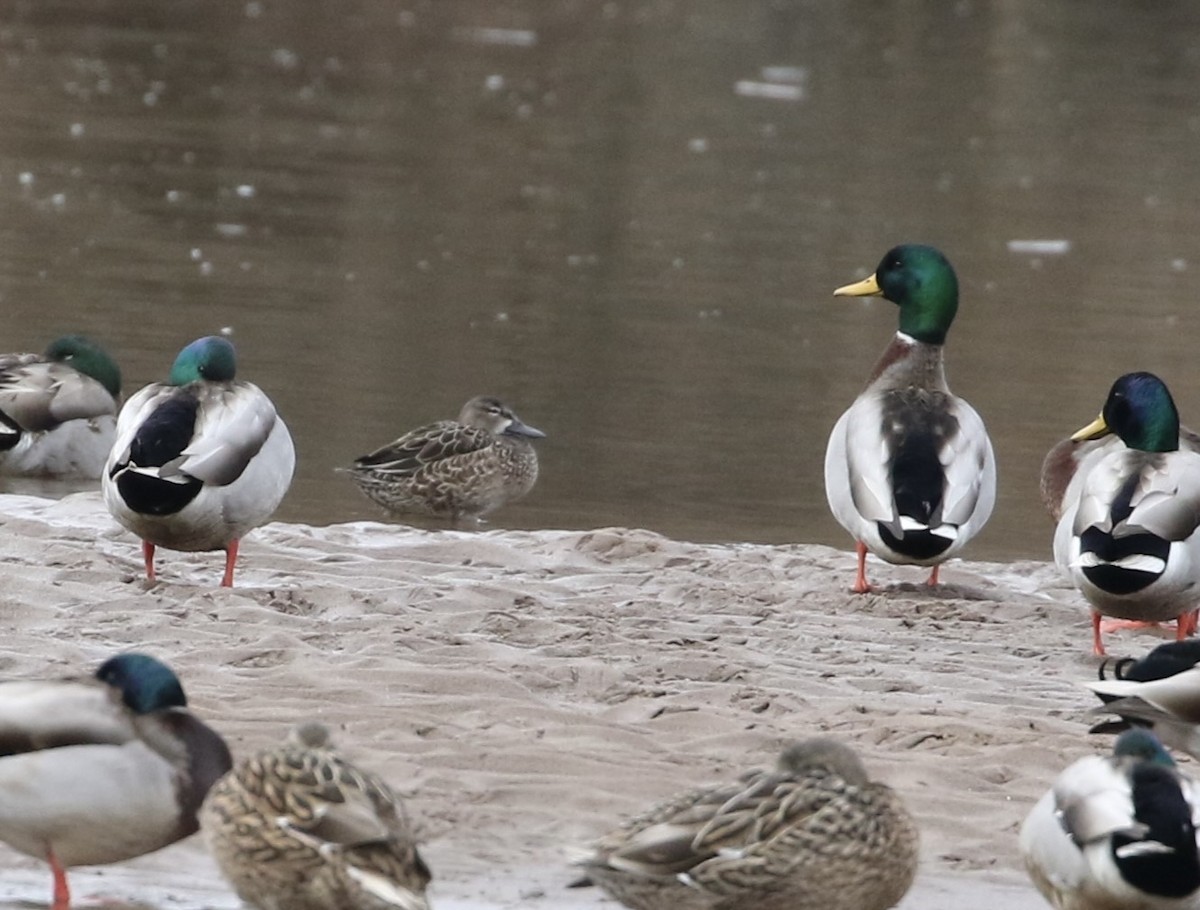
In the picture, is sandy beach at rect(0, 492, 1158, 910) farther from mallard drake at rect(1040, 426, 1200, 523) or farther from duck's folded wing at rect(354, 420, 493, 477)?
duck's folded wing at rect(354, 420, 493, 477)

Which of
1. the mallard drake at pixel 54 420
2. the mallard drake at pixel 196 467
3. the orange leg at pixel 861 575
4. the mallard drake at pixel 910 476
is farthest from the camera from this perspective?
the mallard drake at pixel 54 420

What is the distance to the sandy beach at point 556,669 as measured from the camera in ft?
17.2

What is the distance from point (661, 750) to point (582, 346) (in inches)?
278

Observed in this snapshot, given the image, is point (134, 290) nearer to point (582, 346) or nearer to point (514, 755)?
point (582, 346)

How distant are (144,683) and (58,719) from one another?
0.17m

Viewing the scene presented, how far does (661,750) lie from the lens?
5.74 m

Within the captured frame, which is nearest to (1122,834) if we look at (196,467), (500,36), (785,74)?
(196,467)

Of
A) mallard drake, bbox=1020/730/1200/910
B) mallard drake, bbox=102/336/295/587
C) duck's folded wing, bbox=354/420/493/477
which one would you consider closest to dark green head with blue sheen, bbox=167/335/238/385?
mallard drake, bbox=102/336/295/587

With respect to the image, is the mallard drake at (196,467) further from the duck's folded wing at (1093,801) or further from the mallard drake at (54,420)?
the duck's folded wing at (1093,801)

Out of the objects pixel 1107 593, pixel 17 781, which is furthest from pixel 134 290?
pixel 17 781

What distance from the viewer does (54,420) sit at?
33.1 feet

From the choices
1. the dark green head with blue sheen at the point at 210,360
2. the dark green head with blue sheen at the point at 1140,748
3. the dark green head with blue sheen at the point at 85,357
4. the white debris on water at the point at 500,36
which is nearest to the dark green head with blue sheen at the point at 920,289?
the dark green head with blue sheen at the point at 210,360

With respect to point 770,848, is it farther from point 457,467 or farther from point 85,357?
point 85,357

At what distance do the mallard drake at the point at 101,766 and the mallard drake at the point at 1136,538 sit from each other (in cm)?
308
